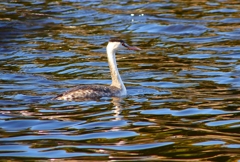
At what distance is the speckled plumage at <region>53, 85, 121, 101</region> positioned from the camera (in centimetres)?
1447

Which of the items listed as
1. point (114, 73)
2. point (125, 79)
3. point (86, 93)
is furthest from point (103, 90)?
point (125, 79)

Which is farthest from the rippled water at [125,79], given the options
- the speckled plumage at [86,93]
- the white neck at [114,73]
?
the white neck at [114,73]

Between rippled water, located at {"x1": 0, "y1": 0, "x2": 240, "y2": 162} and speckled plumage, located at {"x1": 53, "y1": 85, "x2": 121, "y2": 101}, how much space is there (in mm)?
188

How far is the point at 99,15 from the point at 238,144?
17409 mm

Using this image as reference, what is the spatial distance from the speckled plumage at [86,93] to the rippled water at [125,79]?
0.19 metres

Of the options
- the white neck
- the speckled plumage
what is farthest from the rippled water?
the white neck

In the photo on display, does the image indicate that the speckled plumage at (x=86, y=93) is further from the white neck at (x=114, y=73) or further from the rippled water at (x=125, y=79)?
the white neck at (x=114, y=73)

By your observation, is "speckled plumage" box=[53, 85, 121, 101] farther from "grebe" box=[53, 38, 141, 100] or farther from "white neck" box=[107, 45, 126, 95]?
"white neck" box=[107, 45, 126, 95]

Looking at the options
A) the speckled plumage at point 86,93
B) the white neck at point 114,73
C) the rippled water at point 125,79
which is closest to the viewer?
the rippled water at point 125,79

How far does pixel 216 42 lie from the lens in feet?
71.4

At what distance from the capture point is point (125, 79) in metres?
17.7

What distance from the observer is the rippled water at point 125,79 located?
10.5 metres

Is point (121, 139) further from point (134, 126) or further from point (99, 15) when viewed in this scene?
point (99, 15)

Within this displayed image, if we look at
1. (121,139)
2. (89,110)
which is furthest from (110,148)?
(89,110)
